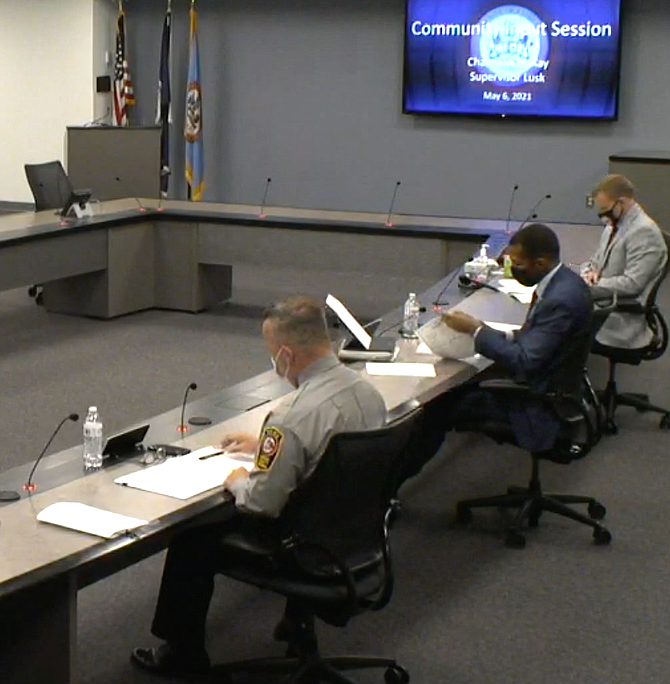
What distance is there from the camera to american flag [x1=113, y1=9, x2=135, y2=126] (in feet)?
41.2

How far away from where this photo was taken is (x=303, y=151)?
1234 centimetres

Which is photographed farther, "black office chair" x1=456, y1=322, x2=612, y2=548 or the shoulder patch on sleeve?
"black office chair" x1=456, y1=322, x2=612, y2=548

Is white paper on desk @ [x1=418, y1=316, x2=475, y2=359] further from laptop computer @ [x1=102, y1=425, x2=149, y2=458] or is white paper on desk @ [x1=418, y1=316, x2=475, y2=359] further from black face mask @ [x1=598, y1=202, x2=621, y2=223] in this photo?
black face mask @ [x1=598, y1=202, x2=621, y2=223]

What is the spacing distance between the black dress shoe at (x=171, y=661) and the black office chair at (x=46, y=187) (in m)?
5.60

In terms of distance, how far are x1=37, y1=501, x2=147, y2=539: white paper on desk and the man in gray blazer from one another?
3.41 metres

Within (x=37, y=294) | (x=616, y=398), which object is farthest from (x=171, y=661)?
(x=37, y=294)

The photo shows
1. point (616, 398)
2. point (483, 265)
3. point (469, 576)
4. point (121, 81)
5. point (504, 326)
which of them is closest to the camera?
point (469, 576)

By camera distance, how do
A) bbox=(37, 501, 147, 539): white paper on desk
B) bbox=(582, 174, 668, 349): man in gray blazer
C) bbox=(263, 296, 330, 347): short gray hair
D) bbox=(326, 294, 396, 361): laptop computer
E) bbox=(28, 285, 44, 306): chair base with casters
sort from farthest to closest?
bbox=(28, 285, 44, 306): chair base with casters → bbox=(582, 174, 668, 349): man in gray blazer → bbox=(326, 294, 396, 361): laptop computer → bbox=(263, 296, 330, 347): short gray hair → bbox=(37, 501, 147, 539): white paper on desk

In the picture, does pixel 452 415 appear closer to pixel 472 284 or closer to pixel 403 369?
pixel 403 369

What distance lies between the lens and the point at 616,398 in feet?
21.1

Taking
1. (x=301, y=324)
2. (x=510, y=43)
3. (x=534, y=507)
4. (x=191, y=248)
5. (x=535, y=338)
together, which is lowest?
(x=534, y=507)

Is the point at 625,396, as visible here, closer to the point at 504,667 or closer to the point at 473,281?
the point at 473,281

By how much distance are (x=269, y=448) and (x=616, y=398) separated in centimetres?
359

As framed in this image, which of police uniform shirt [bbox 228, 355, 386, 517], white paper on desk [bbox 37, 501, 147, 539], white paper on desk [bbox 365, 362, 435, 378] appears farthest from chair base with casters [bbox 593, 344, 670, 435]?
white paper on desk [bbox 37, 501, 147, 539]
